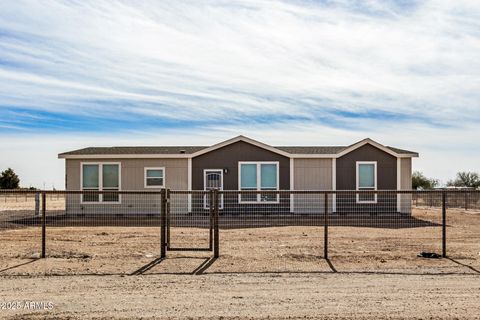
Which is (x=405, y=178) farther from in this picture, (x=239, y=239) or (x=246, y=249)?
(x=246, y=249)

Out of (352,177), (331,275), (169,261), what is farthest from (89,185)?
(331,275)

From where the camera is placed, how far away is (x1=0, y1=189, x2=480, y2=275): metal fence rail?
11859 mm

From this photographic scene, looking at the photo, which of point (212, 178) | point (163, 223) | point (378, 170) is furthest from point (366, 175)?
point (163, 223)

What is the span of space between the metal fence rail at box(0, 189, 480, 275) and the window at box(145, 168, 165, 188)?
94cm

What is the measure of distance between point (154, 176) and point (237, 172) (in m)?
4.02

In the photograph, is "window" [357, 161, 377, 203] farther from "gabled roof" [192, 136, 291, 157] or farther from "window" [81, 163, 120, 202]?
"window" [81, 163, 120, 202]

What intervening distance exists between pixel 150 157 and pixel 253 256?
49.8 ft

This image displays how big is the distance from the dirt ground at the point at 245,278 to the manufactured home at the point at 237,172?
31.8 ft

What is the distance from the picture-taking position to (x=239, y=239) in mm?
16625

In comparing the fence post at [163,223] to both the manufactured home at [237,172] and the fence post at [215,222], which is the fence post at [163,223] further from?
the manufactured home at [237,172]

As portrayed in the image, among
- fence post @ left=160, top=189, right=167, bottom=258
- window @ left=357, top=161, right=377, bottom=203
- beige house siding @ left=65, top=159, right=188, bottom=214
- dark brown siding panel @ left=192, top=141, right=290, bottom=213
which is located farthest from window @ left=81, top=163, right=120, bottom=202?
fence post @ left=160, top=189, right=167, bottom=258

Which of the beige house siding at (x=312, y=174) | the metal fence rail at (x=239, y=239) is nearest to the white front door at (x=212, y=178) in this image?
the metal fence rail at (x=239, y=239)

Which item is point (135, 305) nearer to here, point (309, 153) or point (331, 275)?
point (331, 275)

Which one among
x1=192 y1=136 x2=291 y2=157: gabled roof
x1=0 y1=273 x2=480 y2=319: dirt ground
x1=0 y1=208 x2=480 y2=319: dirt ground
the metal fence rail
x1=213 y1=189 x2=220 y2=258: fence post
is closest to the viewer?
x1=0 y1=273 x2=480 y2=319: dirt ground
